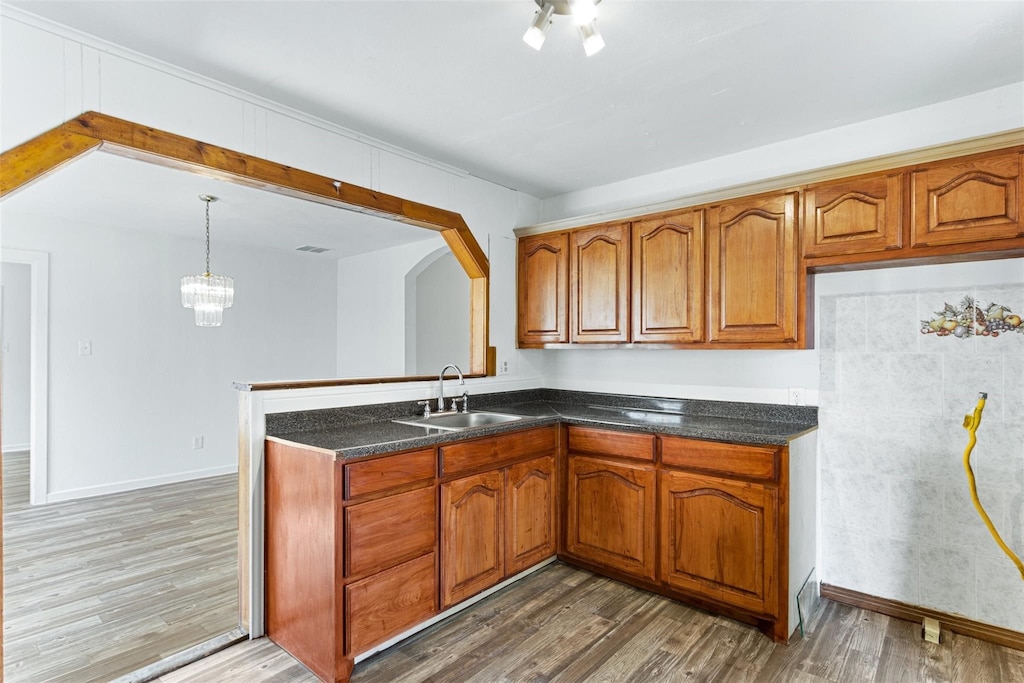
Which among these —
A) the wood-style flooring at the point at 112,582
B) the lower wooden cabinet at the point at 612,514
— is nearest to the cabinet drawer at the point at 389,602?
the wood-style flooring at the point at 112,582

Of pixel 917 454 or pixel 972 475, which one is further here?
pixel 917 454

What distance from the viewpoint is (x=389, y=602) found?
85.0 inches

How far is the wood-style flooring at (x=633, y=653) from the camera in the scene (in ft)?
6.76

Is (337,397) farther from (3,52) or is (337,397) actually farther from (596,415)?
(3,52)

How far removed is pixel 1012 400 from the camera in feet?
7.40

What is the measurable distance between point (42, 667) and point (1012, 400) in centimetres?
416

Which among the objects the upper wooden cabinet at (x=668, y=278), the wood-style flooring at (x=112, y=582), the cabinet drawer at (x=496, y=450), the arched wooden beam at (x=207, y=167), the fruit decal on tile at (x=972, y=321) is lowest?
the wood-style flooring at (x=112, y=582)

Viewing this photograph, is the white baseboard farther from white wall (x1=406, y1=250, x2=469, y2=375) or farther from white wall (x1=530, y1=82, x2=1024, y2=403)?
white wall (x1=530, y1=82, x2=1024, y2=403)

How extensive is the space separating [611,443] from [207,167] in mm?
2305

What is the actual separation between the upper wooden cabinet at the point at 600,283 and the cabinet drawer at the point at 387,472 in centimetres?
144

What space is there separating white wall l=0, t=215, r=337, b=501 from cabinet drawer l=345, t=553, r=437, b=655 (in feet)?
10.6

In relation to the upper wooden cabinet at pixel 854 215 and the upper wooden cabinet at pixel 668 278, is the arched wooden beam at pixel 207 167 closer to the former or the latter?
the upper wooden cabinet at pixel 668 278

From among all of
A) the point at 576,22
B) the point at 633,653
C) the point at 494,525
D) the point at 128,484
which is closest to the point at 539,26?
the point at 576,22

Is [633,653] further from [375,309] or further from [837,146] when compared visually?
[375,309]
